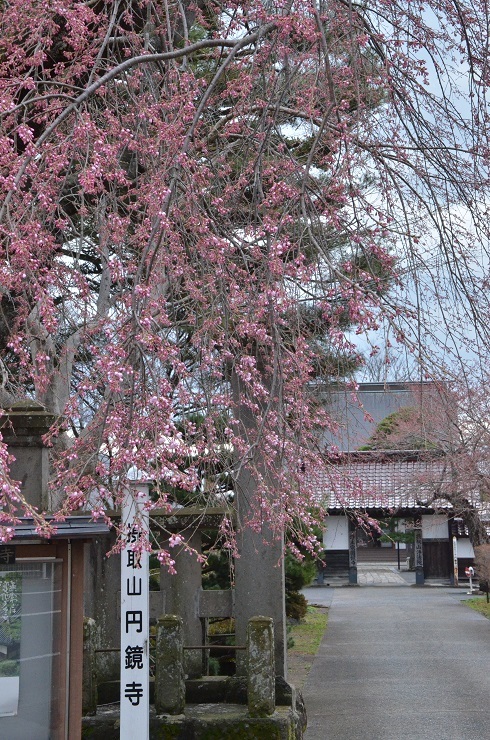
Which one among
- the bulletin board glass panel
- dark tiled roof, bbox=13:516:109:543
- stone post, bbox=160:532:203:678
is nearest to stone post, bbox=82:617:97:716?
stone post, bbox=160:532:203:678

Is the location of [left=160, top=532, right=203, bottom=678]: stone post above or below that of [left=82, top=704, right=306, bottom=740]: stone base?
above

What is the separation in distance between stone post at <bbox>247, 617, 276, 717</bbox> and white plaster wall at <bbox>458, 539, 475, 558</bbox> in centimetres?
3142

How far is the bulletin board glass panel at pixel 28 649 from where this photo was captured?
19.5 feet

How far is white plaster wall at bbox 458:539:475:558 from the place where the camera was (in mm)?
38041

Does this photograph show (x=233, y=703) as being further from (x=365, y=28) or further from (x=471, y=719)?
(x=365, y=28)

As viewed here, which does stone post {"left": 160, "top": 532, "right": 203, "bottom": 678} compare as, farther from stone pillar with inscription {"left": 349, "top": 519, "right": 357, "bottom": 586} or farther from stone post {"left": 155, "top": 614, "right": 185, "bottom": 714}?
stone pillar with inscription {"left": 349, "top": 519, "right": 357, "bottom": 586}

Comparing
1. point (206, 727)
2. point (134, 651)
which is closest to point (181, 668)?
point (206, 727)

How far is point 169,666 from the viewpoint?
26.7 ft

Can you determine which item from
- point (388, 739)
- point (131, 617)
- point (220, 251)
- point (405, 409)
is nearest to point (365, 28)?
point (220, 251)

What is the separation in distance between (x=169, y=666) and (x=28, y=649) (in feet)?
7.52

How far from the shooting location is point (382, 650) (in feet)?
57.8

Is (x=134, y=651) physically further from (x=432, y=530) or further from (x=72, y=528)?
(x=432, y=530)

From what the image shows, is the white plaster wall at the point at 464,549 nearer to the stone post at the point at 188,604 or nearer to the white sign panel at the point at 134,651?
the stone post at the point at 188,604

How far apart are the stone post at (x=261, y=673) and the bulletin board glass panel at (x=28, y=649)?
89.7 inches
